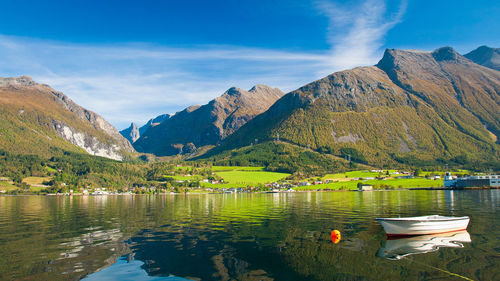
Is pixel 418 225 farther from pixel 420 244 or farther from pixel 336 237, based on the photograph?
pixel 336 237

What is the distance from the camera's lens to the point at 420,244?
41.6 m

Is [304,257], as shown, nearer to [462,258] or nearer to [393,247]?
[393,247]

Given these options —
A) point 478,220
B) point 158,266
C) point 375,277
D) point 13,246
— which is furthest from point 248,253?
point 478,220

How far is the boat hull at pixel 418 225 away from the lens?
45000mm

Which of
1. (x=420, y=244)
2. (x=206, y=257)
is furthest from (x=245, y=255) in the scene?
(x=420, y=244)

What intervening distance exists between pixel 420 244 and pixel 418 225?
4807 millimetres

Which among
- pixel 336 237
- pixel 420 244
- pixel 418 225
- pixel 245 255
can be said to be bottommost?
pixel 420 244

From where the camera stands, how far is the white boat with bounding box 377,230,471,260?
36.4 m

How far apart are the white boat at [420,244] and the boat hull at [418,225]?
0.76 m

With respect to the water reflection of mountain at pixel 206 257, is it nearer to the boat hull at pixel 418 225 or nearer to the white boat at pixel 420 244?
the white boat at pixel 420 244

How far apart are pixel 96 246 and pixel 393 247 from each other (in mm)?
37159

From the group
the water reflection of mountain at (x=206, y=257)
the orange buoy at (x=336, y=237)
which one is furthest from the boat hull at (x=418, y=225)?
the water reflection of mountain at (x=206, y=257)

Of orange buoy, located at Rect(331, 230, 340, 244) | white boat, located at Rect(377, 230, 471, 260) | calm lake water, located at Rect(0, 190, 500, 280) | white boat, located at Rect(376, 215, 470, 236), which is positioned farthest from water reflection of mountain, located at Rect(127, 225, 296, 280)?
white boat, located at Rect(376, 215, 470, 236)

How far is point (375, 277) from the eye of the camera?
27500mm
